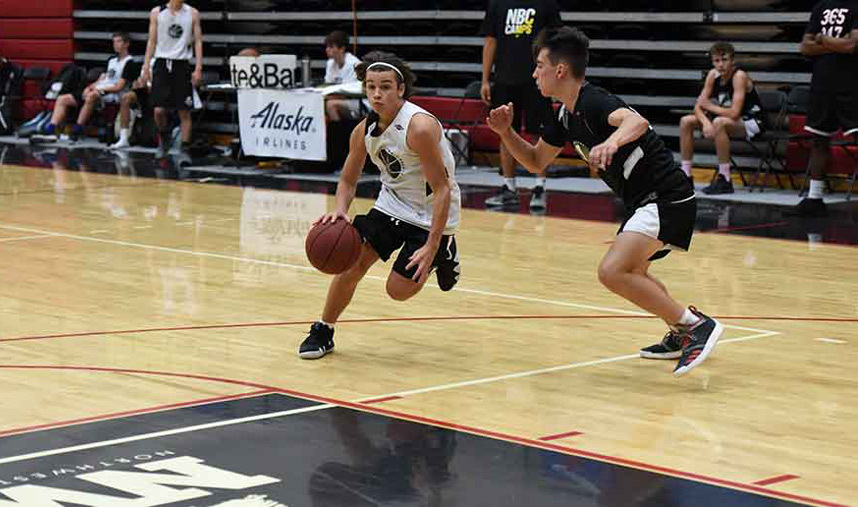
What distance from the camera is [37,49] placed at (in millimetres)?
21828

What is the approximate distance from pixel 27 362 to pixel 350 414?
68.9 inches

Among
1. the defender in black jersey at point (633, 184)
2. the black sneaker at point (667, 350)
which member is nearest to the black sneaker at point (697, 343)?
the defender in black jersey at point (633, 184)

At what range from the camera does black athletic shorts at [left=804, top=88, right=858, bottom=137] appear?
11.9 metres

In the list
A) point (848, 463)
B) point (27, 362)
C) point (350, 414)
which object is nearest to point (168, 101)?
point (27, 362)

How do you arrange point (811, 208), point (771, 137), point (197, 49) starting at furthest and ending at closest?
point (197, 49), point (771, 137), point (811, 208)

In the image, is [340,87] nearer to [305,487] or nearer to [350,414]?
[350,414]

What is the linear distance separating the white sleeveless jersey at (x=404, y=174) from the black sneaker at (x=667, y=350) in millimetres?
1060

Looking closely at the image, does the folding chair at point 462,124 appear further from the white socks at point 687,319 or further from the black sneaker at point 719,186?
the white socks at point 687,319

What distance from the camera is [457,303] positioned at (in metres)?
7.80

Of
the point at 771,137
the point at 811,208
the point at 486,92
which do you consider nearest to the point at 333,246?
the point at 811,208

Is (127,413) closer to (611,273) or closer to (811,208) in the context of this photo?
(611,273)

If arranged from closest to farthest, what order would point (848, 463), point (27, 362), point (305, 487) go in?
point (305, 487), point (848, 463), point (27, 362)

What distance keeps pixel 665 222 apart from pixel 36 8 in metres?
17.9

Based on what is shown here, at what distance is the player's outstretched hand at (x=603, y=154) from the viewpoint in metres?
5.50
